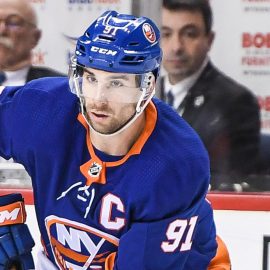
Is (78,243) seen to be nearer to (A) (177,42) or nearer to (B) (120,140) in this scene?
(B) (120,140)

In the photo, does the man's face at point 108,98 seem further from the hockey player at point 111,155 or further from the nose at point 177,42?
the nose at point 177,42

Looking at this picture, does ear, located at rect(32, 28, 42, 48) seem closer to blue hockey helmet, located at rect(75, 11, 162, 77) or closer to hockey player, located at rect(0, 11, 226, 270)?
hockey player, located at rect(0, 11, 226, 270)

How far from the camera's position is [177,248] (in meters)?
1.65

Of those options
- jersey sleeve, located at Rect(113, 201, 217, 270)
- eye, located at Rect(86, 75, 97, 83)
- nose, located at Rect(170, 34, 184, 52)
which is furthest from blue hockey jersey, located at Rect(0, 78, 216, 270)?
nose, located at Rect(170, 34, 184, 52)

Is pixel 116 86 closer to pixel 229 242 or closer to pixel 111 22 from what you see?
pixel 111 22

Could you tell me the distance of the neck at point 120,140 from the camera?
1605 millimetres

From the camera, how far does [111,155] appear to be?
1622 mm

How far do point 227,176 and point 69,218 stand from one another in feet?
3.09

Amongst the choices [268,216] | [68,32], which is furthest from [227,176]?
[68,32]

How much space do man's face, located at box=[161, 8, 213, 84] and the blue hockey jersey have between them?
0.79m

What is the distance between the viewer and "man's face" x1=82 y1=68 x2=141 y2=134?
1541 mm

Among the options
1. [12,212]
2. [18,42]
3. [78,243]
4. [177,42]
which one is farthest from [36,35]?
[78,243]

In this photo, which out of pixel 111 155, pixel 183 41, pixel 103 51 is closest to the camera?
pixel 103 51

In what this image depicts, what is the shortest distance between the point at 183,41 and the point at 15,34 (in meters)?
0.47
